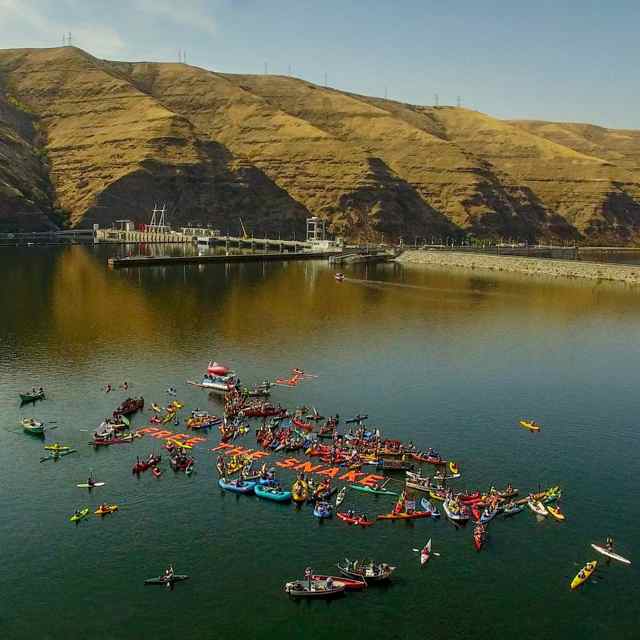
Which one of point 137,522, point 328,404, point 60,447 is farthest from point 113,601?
point 328,404

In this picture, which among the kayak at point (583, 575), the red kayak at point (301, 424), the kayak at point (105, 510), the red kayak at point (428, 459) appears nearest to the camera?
the kayak at point (583, 575)

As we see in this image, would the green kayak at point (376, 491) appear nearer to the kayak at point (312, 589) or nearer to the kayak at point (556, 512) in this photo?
the kayak at point (556, 512)

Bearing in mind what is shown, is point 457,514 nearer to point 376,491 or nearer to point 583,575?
point 376,491

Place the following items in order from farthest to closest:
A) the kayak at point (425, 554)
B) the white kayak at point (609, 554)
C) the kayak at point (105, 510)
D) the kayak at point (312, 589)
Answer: the kayak at point (105, 510) < the white kayak at point (609, 554) < the kayak at point (425, 554) < the kayak at point (312, 589)

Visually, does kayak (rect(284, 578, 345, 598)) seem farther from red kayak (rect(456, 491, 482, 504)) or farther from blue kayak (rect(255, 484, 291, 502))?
red kayak (rect(456, 491, 482, 504))

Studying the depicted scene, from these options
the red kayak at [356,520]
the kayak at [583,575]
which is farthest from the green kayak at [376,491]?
the kayak at [583,575]

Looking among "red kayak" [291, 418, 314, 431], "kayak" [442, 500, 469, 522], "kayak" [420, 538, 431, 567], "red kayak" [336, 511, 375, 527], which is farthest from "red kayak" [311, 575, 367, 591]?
"red kayak" [291, 418, 314, 431]

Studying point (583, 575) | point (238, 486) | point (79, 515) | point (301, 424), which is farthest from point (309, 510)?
point (583, 575)
